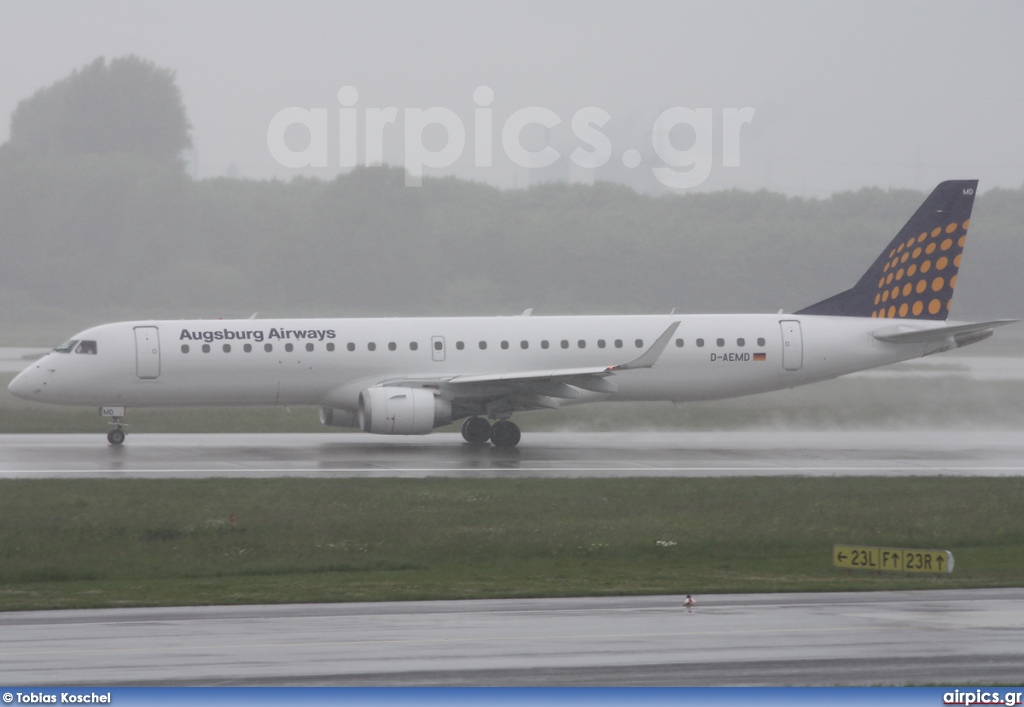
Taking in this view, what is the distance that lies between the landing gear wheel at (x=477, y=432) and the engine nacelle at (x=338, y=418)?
2987 mm

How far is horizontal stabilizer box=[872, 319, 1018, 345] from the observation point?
3147cm

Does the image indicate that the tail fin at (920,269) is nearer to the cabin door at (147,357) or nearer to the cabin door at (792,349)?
the cabin door at (792,349)

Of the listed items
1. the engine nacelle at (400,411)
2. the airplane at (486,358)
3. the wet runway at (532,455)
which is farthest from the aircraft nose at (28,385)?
the engine nacelle at (400,411)

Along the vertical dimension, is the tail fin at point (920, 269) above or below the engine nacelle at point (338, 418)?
above

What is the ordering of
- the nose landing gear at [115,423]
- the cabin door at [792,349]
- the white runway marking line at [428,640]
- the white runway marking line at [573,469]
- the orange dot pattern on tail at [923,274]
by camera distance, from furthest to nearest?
1. the orange dot pattern on tail at [923,274]
2. the cabin door at [792,349]
3. the nose landing gear at [115,423]
4. the white runway marking line at [573,469]
5. the white runway marking line at [428,640]

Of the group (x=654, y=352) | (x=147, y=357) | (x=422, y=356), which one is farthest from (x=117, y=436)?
(x=654, y=352)

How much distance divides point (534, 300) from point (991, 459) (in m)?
48.1

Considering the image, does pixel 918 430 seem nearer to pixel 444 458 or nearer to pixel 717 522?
pixel 444 458

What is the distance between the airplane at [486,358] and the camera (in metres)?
31.0

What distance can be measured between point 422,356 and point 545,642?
67.4 feet

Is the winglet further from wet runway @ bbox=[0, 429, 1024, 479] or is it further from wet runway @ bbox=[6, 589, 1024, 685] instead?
wet runway @ bbox=[6, 589, 1024, 685]

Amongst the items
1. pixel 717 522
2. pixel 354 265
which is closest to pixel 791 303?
pixel 354 265

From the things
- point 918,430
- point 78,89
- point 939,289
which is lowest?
point 918,430

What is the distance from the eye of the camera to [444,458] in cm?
2939
